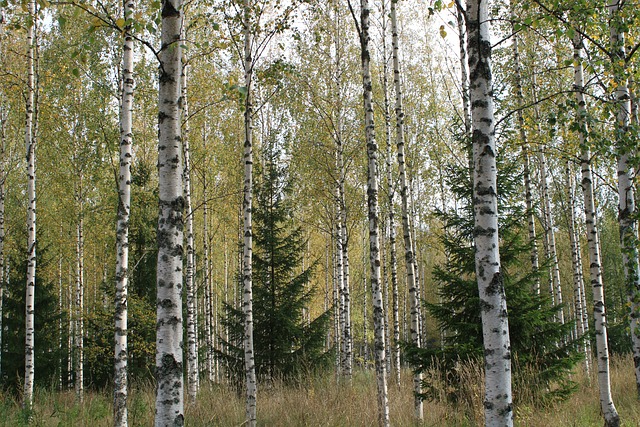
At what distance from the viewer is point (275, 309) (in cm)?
1155

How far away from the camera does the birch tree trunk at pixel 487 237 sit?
3293mm

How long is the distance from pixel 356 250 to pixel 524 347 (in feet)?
68.8

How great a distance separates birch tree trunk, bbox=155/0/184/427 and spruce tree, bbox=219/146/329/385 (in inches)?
305

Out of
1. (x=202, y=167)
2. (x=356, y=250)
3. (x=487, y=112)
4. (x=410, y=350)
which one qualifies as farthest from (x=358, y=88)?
(x=356, y=250)

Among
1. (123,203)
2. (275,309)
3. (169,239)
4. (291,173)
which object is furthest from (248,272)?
(291,173)

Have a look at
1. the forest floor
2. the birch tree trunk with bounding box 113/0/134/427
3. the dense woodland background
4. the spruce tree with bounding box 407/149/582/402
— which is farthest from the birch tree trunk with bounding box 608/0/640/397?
the birch tree trunk with bounding box 113/0/134/427

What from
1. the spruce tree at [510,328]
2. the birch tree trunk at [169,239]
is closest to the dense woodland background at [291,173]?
the spruce tree at [510,328]

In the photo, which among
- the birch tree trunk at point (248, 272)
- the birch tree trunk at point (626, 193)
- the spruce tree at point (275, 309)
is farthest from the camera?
the spruce tree at point (275, 309)

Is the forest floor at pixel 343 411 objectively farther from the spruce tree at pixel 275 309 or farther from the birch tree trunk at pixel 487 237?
the birch tree trunk at pixel 487 237

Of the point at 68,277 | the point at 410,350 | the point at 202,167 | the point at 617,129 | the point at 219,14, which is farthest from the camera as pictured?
the point at 68,277

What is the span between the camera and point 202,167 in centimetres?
1455

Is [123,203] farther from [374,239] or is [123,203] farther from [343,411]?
[343,411]

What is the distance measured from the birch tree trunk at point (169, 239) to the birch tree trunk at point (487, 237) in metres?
2.18

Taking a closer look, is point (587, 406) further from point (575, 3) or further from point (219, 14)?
point (219, 14)
